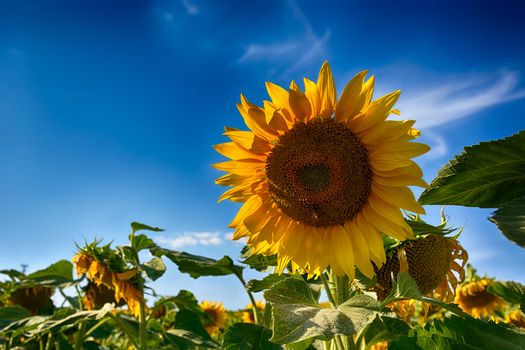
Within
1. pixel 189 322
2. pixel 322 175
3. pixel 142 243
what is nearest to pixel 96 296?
pixel 142 243

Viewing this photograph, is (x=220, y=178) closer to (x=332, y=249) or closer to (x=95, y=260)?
(x=332, y=249)

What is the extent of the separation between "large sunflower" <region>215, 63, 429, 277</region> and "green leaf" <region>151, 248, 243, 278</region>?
0.83 m

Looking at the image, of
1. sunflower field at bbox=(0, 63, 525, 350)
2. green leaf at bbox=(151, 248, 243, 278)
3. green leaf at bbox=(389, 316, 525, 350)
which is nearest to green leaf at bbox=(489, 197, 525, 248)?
sunflower field at bbox=(0, 63, 525, 350)

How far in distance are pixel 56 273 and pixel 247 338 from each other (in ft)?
7.02

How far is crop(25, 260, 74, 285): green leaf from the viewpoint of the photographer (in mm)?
4008

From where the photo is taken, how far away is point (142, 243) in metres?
3.85

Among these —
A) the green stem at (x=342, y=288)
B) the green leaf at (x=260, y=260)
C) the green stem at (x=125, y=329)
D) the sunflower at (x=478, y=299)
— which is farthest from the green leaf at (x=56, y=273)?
the sunflower at (x=478, y=299)

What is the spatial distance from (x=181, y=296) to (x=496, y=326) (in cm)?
251

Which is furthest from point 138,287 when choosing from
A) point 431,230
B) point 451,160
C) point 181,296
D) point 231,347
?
point 451,160

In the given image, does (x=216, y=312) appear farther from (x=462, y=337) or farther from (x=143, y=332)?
(x=462, y=337)

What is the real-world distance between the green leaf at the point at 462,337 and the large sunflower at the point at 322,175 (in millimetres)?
536

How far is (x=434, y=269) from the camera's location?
230 cm

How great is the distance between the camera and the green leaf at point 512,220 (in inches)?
61.4

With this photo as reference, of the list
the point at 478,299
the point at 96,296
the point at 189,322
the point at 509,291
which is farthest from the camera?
the point at 478,299
